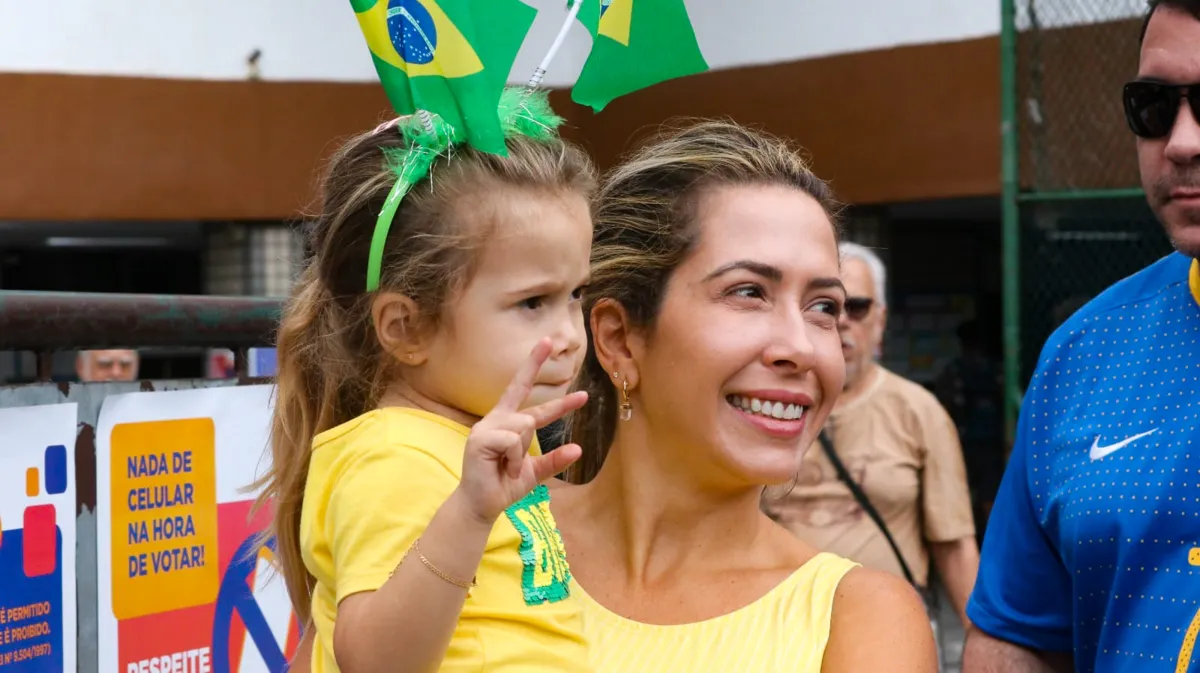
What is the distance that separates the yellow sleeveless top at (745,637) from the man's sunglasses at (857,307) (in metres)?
2.79

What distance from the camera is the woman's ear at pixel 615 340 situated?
2.54 metres

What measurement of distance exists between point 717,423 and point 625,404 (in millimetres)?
262

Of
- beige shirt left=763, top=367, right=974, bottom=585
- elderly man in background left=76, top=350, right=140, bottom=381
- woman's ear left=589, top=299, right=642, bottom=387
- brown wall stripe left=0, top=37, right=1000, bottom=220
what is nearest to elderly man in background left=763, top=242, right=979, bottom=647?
beige shirt left=763, top=367, right=974, bottom=585

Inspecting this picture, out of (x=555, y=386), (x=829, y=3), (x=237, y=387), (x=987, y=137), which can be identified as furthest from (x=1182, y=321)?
(x=829, y=3)

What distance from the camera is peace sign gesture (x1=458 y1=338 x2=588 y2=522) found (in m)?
1.70

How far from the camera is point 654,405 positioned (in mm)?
2490

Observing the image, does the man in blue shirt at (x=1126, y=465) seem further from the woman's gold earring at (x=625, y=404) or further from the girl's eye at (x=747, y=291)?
the woman's gold earring at (x=625, y=404)

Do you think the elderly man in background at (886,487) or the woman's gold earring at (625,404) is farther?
the elderly man in background at (886,487)

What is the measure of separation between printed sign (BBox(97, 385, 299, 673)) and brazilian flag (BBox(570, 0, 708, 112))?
35.5 inches

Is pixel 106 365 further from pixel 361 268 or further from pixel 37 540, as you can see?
pixel 361 268

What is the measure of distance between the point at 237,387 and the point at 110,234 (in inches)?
355

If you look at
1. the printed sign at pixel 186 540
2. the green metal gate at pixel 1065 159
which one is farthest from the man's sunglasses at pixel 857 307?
the printed sign at pixel 186 540

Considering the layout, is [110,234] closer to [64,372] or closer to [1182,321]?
[64,372]

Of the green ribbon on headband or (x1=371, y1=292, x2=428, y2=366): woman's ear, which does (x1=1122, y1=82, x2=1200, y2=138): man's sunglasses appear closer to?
the green ribbon on headband
